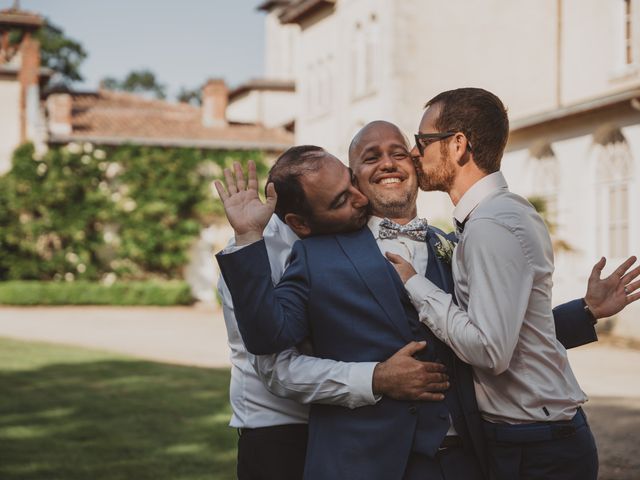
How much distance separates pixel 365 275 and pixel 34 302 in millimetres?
25028

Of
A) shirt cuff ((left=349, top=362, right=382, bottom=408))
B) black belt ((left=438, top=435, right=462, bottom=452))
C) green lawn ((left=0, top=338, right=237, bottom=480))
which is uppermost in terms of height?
shirt cuff ((left=349, top=362, right=382, bottom=408))

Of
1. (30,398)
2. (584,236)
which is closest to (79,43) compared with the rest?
(584,236)

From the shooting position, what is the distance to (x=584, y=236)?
62.5 ft

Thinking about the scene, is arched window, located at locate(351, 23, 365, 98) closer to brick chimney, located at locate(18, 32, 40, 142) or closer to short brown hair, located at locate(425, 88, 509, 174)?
brick chimney, located at locate(18, 32, 40, 142)

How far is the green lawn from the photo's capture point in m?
6.84

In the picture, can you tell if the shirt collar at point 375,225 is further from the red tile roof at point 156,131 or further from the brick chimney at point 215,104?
the brick chimney at point 215,104

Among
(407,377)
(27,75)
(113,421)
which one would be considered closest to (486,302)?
(407,377)

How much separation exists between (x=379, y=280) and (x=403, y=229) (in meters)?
0.28

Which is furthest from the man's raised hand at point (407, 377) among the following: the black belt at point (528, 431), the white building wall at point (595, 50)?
the white building wall at point (595, 50)

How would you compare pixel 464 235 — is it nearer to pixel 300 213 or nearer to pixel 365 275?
pixel 365 275

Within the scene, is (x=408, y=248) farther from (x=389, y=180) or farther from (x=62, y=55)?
(x=62, y=55)

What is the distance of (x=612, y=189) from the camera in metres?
18.3

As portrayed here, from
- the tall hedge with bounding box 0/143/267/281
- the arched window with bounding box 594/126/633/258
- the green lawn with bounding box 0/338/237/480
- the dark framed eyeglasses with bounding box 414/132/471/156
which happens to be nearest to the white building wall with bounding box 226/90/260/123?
the tall hedge with bounding box 0/143/267/281

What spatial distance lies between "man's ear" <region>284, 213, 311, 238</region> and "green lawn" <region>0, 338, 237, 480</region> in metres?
4.01
